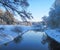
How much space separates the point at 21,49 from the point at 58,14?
25431mm

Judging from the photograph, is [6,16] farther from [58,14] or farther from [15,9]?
[58,14]

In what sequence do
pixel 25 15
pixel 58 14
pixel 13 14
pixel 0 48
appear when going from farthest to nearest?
pixel 58 14 < pixel 0 48 < pixel 13 14 < pixel 25 15

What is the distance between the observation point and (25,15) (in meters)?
8.93

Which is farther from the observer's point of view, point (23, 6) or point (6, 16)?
point (6, 16)

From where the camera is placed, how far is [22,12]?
9117mm

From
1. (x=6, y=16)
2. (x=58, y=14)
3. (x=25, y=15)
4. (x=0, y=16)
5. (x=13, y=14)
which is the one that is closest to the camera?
(x=25, y=15)

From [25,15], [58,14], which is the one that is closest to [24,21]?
[25,15]

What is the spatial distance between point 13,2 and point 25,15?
1.57 meters

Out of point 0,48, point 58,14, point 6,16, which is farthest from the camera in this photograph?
point 58,14

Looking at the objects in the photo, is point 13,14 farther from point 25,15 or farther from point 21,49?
point 21,49

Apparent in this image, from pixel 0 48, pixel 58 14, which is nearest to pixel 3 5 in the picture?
pixel 0 48

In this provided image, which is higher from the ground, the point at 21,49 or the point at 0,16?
the point at 0,16

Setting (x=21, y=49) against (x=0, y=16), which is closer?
(x=0, y=16)

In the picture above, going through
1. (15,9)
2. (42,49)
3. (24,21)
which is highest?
(15,9)
